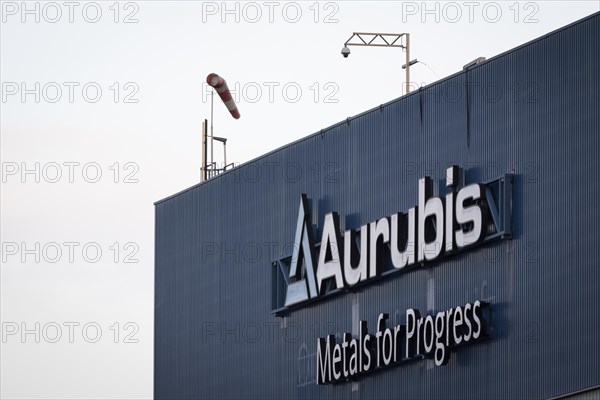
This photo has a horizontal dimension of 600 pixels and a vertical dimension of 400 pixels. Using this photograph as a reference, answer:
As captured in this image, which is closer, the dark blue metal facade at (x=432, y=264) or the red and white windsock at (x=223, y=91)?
the dark blue metal facade at (x=432, y=264)

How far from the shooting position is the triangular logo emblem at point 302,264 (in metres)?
53.4

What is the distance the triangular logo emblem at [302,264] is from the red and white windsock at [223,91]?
979 centimetres

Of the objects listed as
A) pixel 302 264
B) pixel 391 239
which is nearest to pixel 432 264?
pixel 391 239

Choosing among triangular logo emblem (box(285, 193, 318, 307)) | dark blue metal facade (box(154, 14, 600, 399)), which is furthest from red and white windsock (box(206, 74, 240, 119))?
triangular logo emblem (box(285, 193, 318, 307))

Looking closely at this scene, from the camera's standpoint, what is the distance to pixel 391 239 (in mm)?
49812

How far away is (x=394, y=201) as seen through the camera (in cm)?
5038

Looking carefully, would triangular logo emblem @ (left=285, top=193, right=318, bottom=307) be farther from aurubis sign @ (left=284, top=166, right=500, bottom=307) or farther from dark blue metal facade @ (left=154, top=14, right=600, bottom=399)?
dark blue metal facade @ (left=154, top=14, right=600, bottom=399)

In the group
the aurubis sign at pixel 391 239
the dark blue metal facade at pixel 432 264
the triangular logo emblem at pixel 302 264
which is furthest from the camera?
the triangular logo emblem at pixel 302 264

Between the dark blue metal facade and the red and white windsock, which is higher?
the red and white windsock

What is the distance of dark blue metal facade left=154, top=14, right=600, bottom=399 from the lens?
4381cm

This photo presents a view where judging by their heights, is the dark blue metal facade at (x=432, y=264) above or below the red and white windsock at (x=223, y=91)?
below

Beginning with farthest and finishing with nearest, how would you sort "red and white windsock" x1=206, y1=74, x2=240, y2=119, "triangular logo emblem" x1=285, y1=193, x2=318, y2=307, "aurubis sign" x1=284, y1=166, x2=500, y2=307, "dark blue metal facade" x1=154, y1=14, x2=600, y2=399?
"red and white windsock" x1=206, y1=74, x2=240, y2=119
"triangular logo emblem" x1=285, y1=193, x2=318, y2=307
"aurubis sign" x1=284, y1=166, x2=500, y2=307
"dark blue metal facade" x1=154, y1=14, x2=600, y2=399

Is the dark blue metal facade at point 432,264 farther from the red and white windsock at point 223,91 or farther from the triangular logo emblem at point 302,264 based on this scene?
the red and white windsock at point 223,91

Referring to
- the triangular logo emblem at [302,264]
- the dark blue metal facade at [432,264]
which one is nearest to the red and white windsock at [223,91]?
the dark blue metal facade at [432,264]
